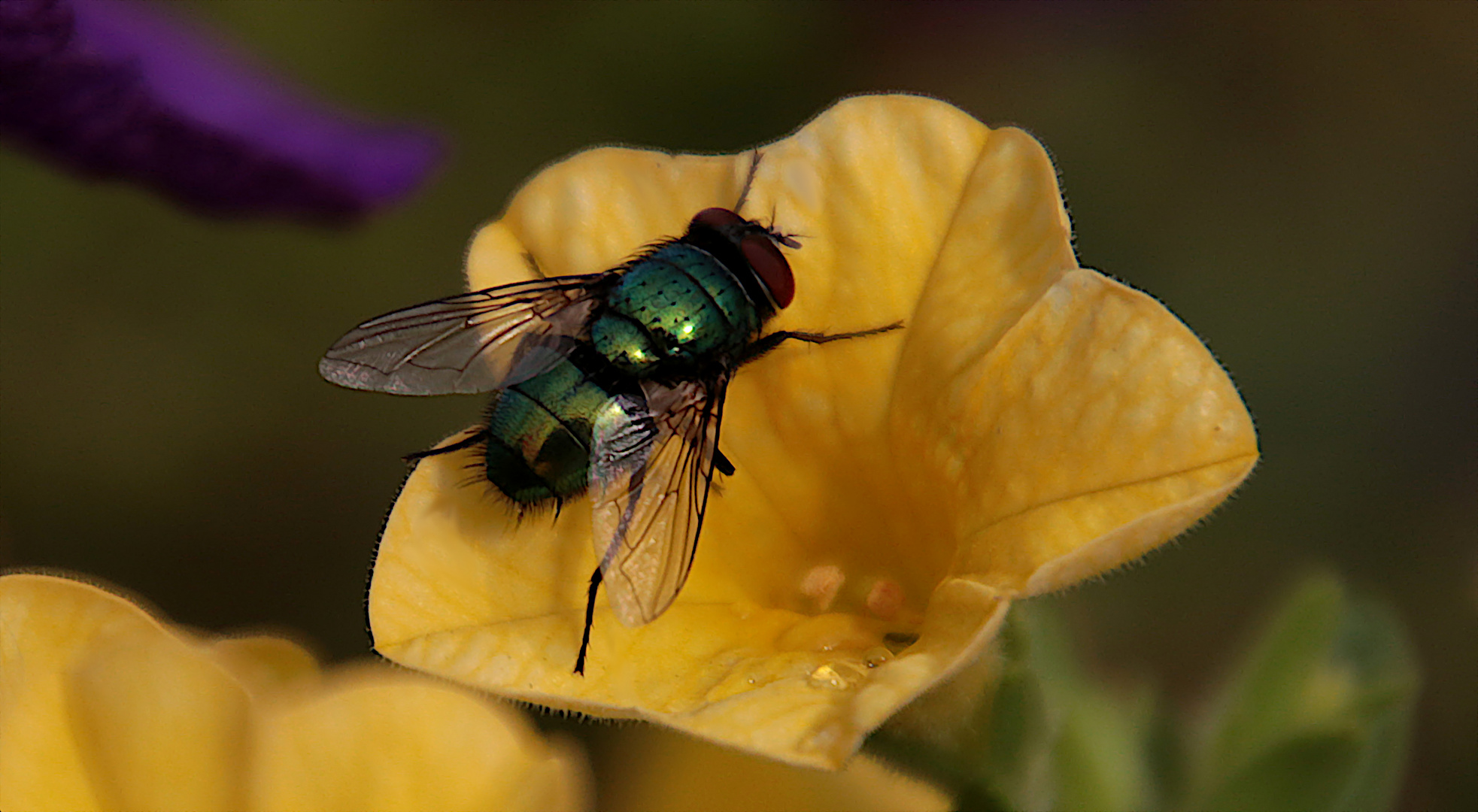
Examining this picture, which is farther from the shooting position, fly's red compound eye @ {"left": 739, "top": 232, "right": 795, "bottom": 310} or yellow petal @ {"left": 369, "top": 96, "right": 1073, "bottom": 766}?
fly's red compound eye @ {"left": 739, "top": 232, "right": 795, "bottom": 310}

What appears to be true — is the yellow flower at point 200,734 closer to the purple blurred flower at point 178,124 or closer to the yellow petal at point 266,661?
the yellow petal at point 266,661

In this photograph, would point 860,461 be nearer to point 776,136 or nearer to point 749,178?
point 749,178

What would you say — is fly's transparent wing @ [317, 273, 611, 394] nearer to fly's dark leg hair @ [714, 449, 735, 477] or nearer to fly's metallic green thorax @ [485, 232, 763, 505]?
fly's metallic green thorax @ [485, 232, 763, 505]

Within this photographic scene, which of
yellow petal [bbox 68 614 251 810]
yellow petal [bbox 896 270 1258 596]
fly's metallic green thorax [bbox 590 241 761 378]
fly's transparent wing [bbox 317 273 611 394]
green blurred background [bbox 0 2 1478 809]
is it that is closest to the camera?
yellow petal [bbox 896 270 1258 596]

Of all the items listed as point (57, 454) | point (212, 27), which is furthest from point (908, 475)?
point (57, 454)

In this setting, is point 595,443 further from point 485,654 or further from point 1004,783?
point 1004,783

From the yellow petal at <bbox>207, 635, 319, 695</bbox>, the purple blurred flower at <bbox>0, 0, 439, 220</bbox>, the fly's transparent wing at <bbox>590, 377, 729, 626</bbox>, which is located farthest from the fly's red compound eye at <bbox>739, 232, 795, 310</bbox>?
the purple blurred flower at <bbox>0, 0, 439, 220</bbox>

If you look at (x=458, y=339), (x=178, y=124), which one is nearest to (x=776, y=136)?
(x=178, y=124)
